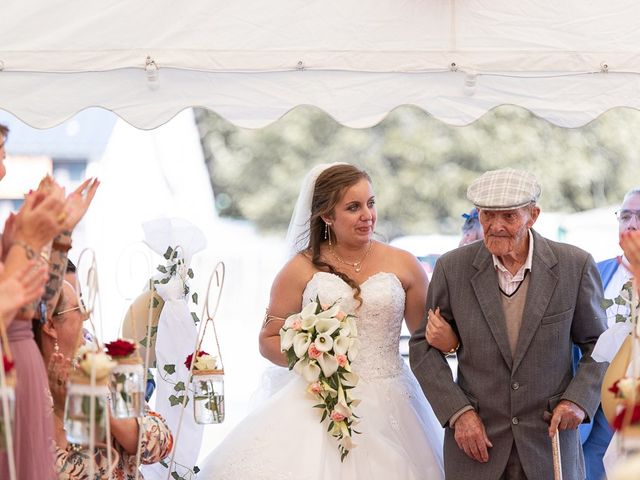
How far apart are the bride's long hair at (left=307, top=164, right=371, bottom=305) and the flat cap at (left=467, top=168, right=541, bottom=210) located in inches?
34.4

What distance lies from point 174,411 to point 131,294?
2.42 meters

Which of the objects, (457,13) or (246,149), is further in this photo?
(246,149)

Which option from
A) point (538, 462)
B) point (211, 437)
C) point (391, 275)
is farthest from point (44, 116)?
point (211, 437)

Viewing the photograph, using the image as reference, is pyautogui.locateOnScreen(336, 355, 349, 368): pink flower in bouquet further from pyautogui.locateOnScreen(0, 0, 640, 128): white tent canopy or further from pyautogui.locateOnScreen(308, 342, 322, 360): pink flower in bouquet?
pyautogui.locateOnScreen(0, 0, 640, 128): white tent canopy

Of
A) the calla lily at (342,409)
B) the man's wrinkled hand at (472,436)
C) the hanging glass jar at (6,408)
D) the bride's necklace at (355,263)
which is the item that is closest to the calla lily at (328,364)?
the calla lily at (342,409)

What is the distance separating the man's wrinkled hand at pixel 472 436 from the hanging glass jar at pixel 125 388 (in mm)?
1449

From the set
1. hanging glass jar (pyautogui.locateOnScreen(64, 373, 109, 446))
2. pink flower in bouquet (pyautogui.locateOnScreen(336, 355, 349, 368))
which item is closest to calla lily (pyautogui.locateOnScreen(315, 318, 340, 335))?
pink flower in bouquet (pyautogui.locateOnScreen(336, 355, 349, 368))

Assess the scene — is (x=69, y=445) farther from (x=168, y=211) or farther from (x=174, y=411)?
(x=168, y=211)

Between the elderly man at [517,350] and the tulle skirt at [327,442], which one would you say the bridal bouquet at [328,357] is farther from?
the elderly man at [517,350]

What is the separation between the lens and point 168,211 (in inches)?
387

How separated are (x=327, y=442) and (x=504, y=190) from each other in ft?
4.31

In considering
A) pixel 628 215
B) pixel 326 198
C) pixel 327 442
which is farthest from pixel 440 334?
pixel 628 215

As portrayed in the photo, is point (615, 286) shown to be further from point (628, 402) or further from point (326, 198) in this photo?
point (628, 402)

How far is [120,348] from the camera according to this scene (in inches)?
123
